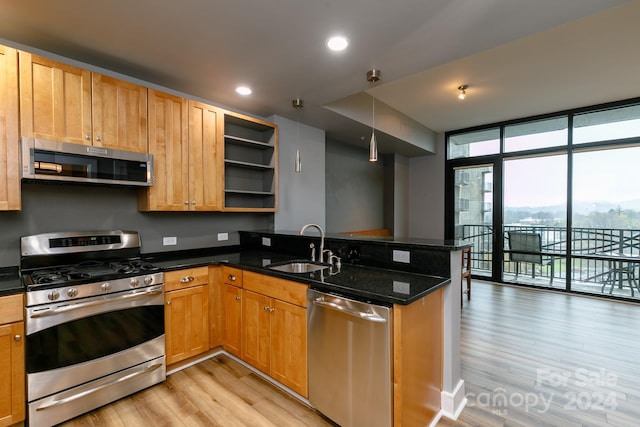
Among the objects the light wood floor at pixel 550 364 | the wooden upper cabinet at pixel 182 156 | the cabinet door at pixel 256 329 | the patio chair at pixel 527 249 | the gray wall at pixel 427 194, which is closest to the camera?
the light wood floor at pixel 550 364

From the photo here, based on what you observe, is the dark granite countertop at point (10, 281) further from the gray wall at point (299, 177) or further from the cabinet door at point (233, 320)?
the gray wall at point (299, 177)

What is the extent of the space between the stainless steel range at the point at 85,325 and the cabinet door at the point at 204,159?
0.87 meters

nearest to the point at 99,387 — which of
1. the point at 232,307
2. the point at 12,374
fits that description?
the point at 12,374

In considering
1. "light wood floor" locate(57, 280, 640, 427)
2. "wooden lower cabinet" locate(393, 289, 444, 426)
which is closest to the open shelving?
"light wood floor" locate(57, 280, 640, 427)

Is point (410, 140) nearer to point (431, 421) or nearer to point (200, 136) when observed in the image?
point (200, 136)

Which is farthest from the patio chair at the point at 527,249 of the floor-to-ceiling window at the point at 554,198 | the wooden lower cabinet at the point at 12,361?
the wooden lower cabinet at the point at 12,361

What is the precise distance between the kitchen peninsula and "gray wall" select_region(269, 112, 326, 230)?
127 centimetres

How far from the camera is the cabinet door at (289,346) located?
2051 mm

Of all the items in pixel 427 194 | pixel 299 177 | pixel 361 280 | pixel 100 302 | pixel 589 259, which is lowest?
pixel 589 259

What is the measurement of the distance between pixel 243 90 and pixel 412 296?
259cm

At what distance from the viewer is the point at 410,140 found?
17.2 feet

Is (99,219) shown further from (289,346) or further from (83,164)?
(289,346)

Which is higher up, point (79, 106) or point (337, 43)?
point (337, 43)

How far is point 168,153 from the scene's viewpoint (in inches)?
109
